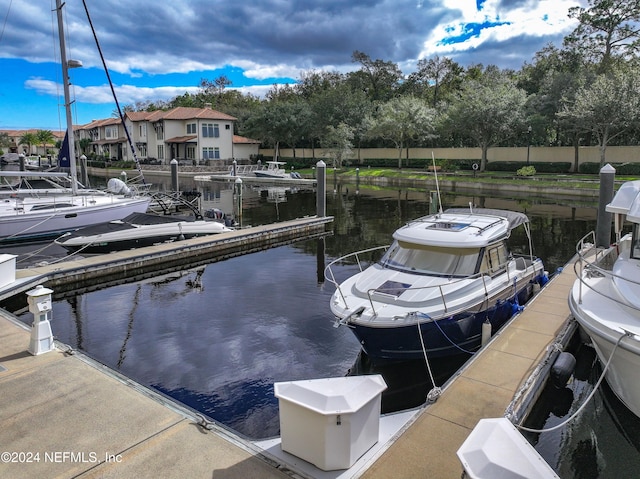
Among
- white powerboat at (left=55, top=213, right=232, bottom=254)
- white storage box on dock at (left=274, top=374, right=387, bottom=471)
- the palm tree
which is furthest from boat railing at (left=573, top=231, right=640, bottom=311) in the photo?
the palm tree

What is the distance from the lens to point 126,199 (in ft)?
68.7

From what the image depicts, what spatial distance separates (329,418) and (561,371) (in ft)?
14.8

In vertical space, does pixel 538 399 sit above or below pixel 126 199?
below

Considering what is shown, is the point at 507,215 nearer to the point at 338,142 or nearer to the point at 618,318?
the point at 618,318

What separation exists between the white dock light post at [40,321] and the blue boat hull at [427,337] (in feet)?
15.8

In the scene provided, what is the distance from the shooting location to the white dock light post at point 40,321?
7.24m

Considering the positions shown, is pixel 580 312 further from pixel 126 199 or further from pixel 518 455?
pixel 126 199

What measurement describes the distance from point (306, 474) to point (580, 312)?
5030 millimetres

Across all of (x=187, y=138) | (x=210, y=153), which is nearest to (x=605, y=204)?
(x=210, y=153)

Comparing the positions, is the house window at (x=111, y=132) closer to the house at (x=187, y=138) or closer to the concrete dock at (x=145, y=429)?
the house at (x=187, y=138)

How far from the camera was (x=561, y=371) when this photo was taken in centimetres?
723

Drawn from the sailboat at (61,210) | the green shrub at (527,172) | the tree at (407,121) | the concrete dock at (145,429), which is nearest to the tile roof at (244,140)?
the tree at (407,121)

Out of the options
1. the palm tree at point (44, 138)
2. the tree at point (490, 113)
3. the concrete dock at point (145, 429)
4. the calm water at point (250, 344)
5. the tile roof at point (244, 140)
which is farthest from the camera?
the palm tree at point (44, 138)

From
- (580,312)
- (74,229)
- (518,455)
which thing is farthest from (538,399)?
(74,229)
